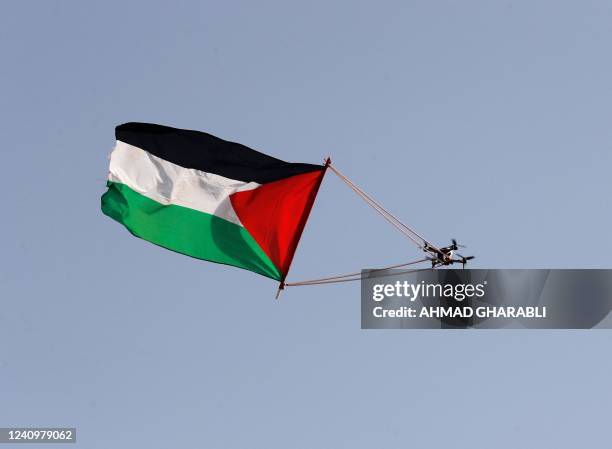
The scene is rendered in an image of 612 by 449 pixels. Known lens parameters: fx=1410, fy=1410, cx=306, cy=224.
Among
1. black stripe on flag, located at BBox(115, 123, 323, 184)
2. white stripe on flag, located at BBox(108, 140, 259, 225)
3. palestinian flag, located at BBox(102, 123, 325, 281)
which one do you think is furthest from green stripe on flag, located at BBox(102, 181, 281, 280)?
black stripe on flag, located at BBox(115, 123, 323, 184)

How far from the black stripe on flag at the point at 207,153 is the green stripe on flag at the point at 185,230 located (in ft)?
4.64

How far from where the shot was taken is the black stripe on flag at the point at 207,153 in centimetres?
4009

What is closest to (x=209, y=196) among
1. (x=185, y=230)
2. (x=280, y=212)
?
(x=185, y=230)

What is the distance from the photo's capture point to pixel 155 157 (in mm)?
41688

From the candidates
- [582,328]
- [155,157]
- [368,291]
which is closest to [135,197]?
[155,157]

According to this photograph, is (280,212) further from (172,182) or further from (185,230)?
(172,182)

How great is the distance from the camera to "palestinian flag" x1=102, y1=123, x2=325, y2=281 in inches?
1547

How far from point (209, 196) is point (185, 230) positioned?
1.24 m

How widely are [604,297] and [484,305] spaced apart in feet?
14.4

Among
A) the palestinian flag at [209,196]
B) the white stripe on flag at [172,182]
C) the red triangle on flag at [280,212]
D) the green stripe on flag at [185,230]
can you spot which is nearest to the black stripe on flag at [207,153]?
the palestinian flag at [209,196]

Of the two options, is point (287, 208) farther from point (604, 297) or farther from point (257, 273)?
point (604, 297)

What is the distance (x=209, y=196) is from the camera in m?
40.9

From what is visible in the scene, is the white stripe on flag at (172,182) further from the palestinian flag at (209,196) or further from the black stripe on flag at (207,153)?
the black stripe on flag at (207,153)

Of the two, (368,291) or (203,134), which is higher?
(203,134)
